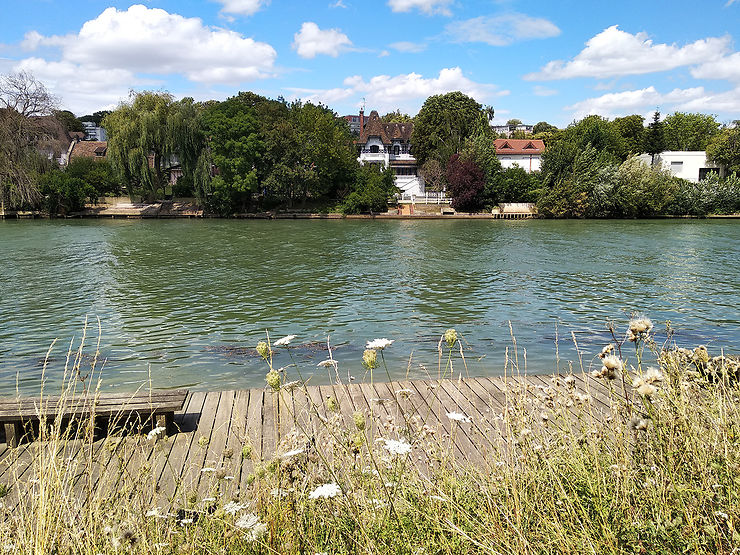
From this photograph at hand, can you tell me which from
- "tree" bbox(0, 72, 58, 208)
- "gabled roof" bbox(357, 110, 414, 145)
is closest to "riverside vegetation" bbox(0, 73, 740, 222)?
"tree" bbox(0, 72, 58, 208)

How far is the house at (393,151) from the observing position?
220ft

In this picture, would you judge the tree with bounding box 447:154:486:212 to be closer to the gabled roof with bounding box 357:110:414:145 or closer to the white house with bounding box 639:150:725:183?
the white house with bounding box 639:150:725:183

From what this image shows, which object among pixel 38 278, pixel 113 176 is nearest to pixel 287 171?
pixel 113 176

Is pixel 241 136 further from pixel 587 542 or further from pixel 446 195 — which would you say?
pixel 587 542

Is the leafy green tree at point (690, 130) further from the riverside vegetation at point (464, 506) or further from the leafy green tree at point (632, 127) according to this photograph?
the riverside vegetation at point (464, 506)

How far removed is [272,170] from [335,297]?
36860 millimetres

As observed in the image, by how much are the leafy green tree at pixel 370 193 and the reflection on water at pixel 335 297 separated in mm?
18848

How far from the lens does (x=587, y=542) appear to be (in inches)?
85.0

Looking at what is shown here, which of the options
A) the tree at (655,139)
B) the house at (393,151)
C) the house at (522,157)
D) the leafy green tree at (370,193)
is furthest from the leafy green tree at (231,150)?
the tree at (655,139)

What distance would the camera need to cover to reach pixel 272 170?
50.8 meters

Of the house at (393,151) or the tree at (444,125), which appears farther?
the house at (393,151)

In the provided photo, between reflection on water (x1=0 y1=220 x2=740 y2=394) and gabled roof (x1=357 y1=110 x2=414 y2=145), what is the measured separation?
46.5 m

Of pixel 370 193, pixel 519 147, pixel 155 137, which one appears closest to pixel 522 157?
pixel 519 147

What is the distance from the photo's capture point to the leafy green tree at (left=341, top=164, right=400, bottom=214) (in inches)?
2069
